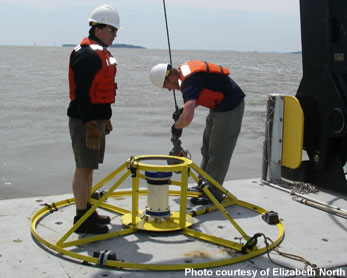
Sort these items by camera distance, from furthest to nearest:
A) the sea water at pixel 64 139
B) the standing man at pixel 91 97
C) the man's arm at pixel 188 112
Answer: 1. the sea water at pixel 64 139
2. the man's arm at pixel 188 112
3. the standing man at pixel 91 97

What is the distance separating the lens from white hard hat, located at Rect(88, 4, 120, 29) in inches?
156

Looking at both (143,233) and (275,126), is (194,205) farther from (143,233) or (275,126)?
(275,126)

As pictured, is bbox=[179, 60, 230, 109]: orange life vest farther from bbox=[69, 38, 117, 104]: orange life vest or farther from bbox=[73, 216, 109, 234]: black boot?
bbox=[73, 216, 109, 234]: black boot

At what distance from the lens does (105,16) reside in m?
3.96

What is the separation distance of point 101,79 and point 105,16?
521 mm

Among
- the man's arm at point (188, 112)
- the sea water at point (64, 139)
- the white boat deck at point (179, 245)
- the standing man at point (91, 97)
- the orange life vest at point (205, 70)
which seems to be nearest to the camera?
the white boat deck at point (179, 245)

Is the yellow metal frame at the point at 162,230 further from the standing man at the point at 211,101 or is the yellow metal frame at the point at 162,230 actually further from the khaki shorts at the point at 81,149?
the standing man at the point at 211,101

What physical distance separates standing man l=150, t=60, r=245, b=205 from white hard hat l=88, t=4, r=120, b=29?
0.76 meters

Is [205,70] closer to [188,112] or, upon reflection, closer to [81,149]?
[188,112]

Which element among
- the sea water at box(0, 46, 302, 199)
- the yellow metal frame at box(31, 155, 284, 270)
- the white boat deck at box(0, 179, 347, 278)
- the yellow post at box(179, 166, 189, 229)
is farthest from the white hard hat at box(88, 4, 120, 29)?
the sea water at box(0, 46, 302, 199)

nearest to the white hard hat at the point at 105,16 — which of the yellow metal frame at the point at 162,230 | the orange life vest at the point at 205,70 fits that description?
the orange life vest at the point at 205,70

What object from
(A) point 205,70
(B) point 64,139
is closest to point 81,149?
(A) point 205,70

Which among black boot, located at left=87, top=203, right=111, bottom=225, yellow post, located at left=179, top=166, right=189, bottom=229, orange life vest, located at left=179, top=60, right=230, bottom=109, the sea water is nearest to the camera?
yellow post, located at left=179, top=166, right=189, bottom=229

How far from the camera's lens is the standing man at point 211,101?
450cm
